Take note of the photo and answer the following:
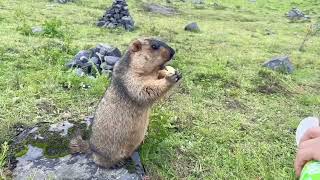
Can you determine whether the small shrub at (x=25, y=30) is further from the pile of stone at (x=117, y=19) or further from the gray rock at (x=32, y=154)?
the gray rock at (x=32, y=154)

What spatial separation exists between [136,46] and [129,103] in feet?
1.77

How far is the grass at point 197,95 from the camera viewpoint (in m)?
5.24

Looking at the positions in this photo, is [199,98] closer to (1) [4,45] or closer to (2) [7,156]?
(2) [7,156]

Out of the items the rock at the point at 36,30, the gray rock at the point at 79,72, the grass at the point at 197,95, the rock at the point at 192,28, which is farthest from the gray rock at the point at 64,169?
the rock at the point at 192,28

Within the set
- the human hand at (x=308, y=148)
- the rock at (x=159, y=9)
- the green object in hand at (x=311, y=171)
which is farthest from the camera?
the rock at (x=159, y=9)

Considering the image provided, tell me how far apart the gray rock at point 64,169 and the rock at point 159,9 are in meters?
13.5

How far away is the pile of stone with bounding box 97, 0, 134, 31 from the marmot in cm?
829

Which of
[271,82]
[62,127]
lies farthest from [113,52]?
[62,127]

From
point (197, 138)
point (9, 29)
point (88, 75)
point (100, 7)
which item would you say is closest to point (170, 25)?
point (100, 7)

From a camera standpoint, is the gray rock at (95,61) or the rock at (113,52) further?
the rock at (113,52)

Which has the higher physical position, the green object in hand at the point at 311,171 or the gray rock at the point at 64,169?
the green object in hand at the point at 311,171

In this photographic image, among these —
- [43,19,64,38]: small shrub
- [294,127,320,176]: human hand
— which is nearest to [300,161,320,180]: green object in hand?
[294,127,320,176]: human hand

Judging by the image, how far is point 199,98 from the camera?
7031 mm

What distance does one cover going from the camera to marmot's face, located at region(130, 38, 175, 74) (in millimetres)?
4613
